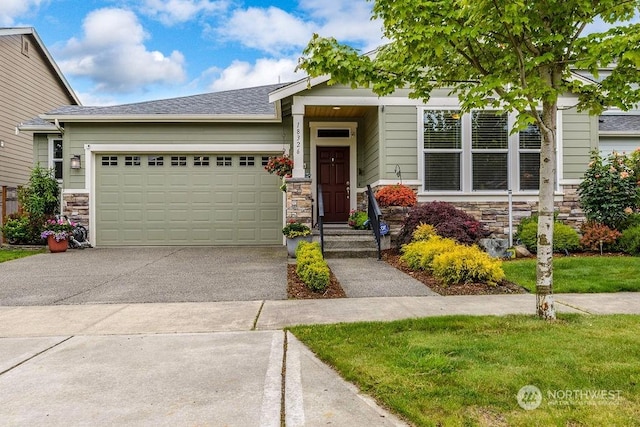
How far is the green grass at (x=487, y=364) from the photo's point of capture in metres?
2.44

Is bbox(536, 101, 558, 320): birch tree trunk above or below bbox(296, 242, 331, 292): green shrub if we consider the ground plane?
above

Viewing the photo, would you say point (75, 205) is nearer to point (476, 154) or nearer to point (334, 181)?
point (334, 181)

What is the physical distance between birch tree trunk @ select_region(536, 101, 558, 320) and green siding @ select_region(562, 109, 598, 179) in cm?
638

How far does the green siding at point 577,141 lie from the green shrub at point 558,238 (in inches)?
60.8

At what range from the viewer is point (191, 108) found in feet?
39.3

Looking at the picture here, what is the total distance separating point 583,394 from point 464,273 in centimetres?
384

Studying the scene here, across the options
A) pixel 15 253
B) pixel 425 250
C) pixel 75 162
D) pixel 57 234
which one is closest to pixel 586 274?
pixel 425 250

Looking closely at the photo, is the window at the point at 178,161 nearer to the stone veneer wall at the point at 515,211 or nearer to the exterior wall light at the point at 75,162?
the exterior wall light at the point at 75,162

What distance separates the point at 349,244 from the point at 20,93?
13.6 m

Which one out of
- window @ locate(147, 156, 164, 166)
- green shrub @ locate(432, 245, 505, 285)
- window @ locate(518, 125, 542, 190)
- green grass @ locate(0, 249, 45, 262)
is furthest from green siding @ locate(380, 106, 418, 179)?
green grass @ locate(0, 249, 45, 262)

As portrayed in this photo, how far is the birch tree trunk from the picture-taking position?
14.2 ft

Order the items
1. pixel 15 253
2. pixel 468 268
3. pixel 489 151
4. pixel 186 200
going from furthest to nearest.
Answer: pixel 186 200 → pixel 15 253 → pixel 489 151 → pixel 468 268

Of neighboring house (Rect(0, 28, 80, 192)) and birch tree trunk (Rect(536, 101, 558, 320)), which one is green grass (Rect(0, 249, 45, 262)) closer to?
neighboring house (Rect(0, 28, 80, 192))

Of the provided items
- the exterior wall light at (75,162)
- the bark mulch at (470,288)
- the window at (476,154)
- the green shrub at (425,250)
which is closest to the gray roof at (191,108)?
the exterior wall light at (75,162)
